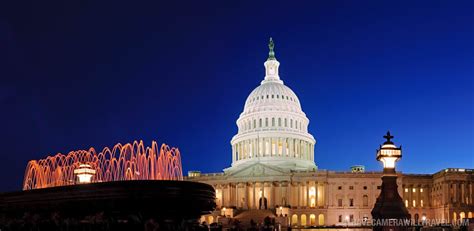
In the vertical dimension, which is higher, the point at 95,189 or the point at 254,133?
the point at 254,133

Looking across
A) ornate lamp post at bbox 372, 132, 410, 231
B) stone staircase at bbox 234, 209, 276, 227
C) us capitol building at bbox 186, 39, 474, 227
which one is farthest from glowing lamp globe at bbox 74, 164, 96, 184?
us capitol building at bbox 186, 39, 474, 227

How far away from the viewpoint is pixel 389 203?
4681 centimetres

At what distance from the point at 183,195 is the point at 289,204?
84.8 metres

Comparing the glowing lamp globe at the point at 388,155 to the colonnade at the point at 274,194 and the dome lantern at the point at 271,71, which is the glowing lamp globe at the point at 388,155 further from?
the dome lantern at the point at 271,71

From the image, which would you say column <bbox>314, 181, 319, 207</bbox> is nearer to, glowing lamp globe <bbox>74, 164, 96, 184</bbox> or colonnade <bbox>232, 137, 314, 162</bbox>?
colonnade <bbox>232, 137, 314, 162</bbox>

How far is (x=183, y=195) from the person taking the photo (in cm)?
4128

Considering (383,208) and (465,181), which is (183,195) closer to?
(383,208)

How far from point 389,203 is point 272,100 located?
96355mm

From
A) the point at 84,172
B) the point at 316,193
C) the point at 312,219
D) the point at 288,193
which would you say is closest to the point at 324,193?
the point at 316,193

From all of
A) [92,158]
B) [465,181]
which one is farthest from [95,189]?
[465,181]

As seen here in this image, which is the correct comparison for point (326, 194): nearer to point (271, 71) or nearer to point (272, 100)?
point (272, 100)

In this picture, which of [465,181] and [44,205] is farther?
Result: [465,181]

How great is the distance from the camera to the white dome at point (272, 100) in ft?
467

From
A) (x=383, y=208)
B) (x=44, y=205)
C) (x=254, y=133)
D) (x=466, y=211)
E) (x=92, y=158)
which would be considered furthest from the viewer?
(x=254, y=133)
